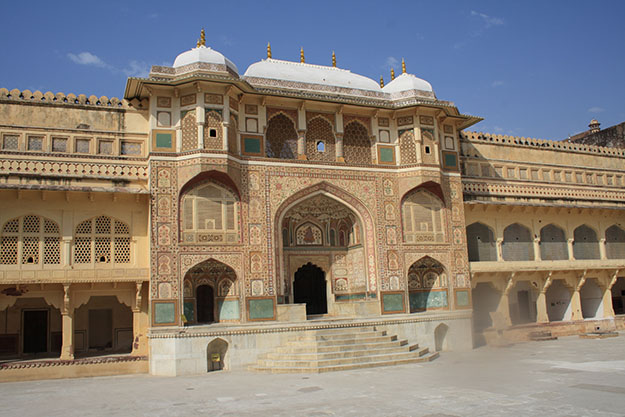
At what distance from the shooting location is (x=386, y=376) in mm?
12375

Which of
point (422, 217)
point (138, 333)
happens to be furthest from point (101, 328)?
point (422, 217)

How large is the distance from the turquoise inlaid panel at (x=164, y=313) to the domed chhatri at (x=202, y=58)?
6.43 m

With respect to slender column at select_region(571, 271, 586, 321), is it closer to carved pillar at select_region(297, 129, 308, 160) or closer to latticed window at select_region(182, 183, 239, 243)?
carved pillar at select_region(297, 129, 308, 160)

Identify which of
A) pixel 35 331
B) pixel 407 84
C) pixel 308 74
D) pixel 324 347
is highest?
pixel 308 74

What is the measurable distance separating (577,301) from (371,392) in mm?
14047

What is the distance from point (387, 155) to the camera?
59.7 feet

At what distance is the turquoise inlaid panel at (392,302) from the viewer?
1708cm

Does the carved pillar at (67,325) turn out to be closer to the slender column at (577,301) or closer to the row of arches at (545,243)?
the row of arches at (545,243)

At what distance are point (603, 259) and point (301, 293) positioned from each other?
38.8ft

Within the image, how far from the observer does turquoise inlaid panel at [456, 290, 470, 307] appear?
18047mm

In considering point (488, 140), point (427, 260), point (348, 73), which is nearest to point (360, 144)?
point (348, 73)

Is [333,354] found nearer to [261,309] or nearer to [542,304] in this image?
[261,309]

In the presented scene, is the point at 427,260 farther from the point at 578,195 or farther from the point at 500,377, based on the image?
the point at 578,195

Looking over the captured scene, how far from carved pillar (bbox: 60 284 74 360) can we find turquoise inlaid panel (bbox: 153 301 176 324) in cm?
226
